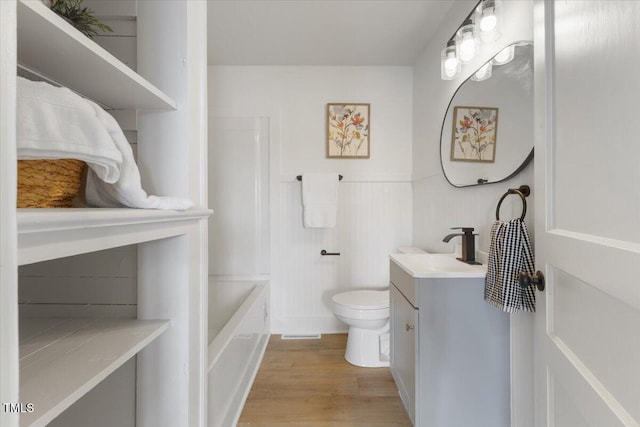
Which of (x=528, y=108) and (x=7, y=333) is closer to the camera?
(x=7, y=333)

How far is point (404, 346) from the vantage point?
1.42 meters

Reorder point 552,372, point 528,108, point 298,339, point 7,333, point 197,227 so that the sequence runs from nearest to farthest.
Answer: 1. point 7,333
2. point 552,372
3. point 197,227
4. point 528,108
5. point 298,339

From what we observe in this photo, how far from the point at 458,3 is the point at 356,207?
5.04ft

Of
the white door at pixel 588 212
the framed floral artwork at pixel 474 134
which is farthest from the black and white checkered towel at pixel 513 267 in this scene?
the framed floral artwork at pixel 474 134

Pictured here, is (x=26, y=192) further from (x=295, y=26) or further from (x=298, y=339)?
(x=298, y=339)

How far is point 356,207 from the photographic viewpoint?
2.57 meters

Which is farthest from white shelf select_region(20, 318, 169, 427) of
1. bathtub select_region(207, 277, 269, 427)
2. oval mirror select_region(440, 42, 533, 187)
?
oval mirror select_region(440, 42, 533, 187)

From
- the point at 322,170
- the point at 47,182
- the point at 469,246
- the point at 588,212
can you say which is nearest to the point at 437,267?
the point at 469,246

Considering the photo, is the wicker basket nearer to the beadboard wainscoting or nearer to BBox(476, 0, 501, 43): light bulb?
BBox(476, 0, 501, 43): light bulb

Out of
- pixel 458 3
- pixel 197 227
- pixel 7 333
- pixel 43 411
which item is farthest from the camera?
pixel 458 3

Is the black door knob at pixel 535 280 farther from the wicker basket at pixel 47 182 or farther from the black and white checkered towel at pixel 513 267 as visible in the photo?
the wicker basket at pixel 47 182

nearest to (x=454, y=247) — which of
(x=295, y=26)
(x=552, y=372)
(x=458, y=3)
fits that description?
(x=552, y=372)

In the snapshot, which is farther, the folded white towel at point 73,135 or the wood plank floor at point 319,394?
the wood plank floor at point 319,394

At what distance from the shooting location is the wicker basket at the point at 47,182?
0.55 m
